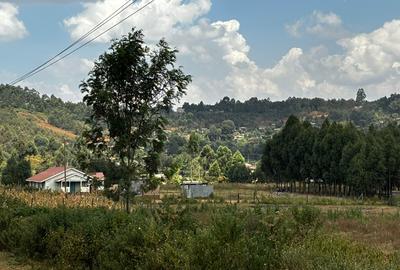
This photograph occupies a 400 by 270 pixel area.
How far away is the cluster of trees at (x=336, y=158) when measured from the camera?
6650 centimetres

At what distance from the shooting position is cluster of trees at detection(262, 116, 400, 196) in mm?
66500

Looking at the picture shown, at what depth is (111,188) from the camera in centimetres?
1518

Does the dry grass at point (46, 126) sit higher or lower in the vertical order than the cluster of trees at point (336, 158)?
higher

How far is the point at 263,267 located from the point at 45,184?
80.6 m

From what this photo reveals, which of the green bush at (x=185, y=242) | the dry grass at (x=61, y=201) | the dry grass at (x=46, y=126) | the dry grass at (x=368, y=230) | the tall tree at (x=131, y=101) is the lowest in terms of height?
the dry grass at (x=368, y=230)

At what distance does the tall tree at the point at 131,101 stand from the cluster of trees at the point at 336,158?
2169 inches

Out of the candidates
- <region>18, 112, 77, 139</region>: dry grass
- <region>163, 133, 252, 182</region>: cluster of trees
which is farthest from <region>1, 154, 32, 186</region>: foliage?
<region>18, 112, 77, 139</region>: dry grass

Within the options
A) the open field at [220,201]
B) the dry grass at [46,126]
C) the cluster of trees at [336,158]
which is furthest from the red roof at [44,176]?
the dry grass at [46,126]

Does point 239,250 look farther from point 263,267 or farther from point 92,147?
point 92,147

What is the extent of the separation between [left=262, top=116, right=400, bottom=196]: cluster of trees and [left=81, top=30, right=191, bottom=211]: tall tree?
5508cm

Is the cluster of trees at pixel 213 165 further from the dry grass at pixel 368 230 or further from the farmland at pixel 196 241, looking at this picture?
the farmland at pixel 196 241

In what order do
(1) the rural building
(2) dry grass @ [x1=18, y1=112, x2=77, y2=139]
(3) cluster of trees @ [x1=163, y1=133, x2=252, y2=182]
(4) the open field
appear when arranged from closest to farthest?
(4) the open field
(1) the rural building
(3) cluster of trees @ [x1=163, y1=133, x2=252, y2=182]
(2) dry grass @ [x1=18, y1=112, x2=77, y2=139]

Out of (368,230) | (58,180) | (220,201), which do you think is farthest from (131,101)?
(58,180)

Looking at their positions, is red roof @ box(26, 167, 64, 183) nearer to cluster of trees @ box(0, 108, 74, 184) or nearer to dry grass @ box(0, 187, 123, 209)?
cluster of trees @ box(0, 108, 74, 184)
